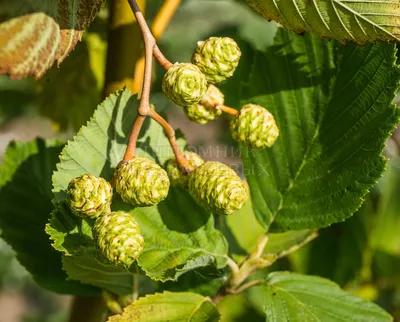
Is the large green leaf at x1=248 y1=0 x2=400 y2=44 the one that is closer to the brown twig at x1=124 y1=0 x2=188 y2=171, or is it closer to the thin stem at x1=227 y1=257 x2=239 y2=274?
the brown twig at x1=124 y1=0 x2=188 y2=171

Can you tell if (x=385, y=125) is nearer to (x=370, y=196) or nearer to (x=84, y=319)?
(x=84, y=319)

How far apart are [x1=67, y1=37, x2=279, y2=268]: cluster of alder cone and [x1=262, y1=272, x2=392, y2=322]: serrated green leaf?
0.24 m

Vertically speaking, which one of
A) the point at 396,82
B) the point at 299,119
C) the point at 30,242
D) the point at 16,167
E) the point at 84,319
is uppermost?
the point at 396,82

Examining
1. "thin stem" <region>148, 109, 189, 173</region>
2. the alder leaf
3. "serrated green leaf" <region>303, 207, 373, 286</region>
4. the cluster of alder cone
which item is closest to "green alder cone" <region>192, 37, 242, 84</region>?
the cluster of alder cone

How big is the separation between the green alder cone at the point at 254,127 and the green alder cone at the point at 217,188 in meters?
0.08

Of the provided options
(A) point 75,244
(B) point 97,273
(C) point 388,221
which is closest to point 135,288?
(B) point 97,273

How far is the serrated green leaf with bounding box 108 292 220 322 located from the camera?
1109 millimetres

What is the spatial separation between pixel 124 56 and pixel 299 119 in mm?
353

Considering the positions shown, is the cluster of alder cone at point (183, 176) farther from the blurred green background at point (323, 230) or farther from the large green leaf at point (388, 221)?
the large green leaf at point (388, 221)

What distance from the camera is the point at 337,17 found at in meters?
1.04

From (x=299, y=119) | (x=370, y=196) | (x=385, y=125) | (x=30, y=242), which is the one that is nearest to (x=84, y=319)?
(x=30, y=242)

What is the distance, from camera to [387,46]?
111cm

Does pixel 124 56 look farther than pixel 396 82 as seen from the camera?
Yes

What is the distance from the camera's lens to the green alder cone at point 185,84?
100 cm
